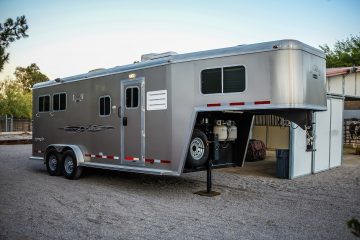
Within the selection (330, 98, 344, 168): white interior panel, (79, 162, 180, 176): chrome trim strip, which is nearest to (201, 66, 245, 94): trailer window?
(79, 162, 180, 176): chrome trim strip

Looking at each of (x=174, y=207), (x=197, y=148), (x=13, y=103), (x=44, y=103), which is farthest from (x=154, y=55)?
(x=13, y=103)

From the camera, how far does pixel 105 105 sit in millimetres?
9328

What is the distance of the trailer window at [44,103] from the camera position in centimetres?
1149

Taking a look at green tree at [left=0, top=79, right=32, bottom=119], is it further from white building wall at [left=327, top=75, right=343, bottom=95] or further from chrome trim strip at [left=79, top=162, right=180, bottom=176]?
chrome trim strip at [left=79, top=162, right=180, bottom=176]

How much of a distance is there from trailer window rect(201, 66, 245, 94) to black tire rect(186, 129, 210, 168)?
108 centimetres

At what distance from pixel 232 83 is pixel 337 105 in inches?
296

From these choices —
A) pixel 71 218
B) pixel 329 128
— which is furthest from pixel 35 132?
pixel 329 128

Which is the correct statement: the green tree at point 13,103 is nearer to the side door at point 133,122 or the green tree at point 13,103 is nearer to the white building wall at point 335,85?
the white building wall at point 335,85

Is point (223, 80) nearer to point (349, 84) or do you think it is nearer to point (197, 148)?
point (197, 148)

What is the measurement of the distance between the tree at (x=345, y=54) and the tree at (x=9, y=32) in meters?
31.7

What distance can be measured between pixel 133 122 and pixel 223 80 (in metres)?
2.52

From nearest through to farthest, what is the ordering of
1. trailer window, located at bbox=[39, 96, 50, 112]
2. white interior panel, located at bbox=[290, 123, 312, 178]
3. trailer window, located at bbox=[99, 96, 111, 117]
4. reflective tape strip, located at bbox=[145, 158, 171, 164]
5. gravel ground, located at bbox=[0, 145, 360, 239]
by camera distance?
gravel ground, located at bbox=[0, 145, 360, 239] < reflective tape strip, located at bbox=[145, 158, 171, 164] < trailer window, located at bbox=[99, 96, 111, 117] < white interior panel, located at bbox=[290, 123, 312, 178] < trailer window, located at bbox=[39, 96, 50, 112]

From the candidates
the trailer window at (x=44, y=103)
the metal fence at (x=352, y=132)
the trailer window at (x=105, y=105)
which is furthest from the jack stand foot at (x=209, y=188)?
the metal fence at (x=352, y=132)

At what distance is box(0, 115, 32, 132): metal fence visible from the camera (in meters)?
37.5
